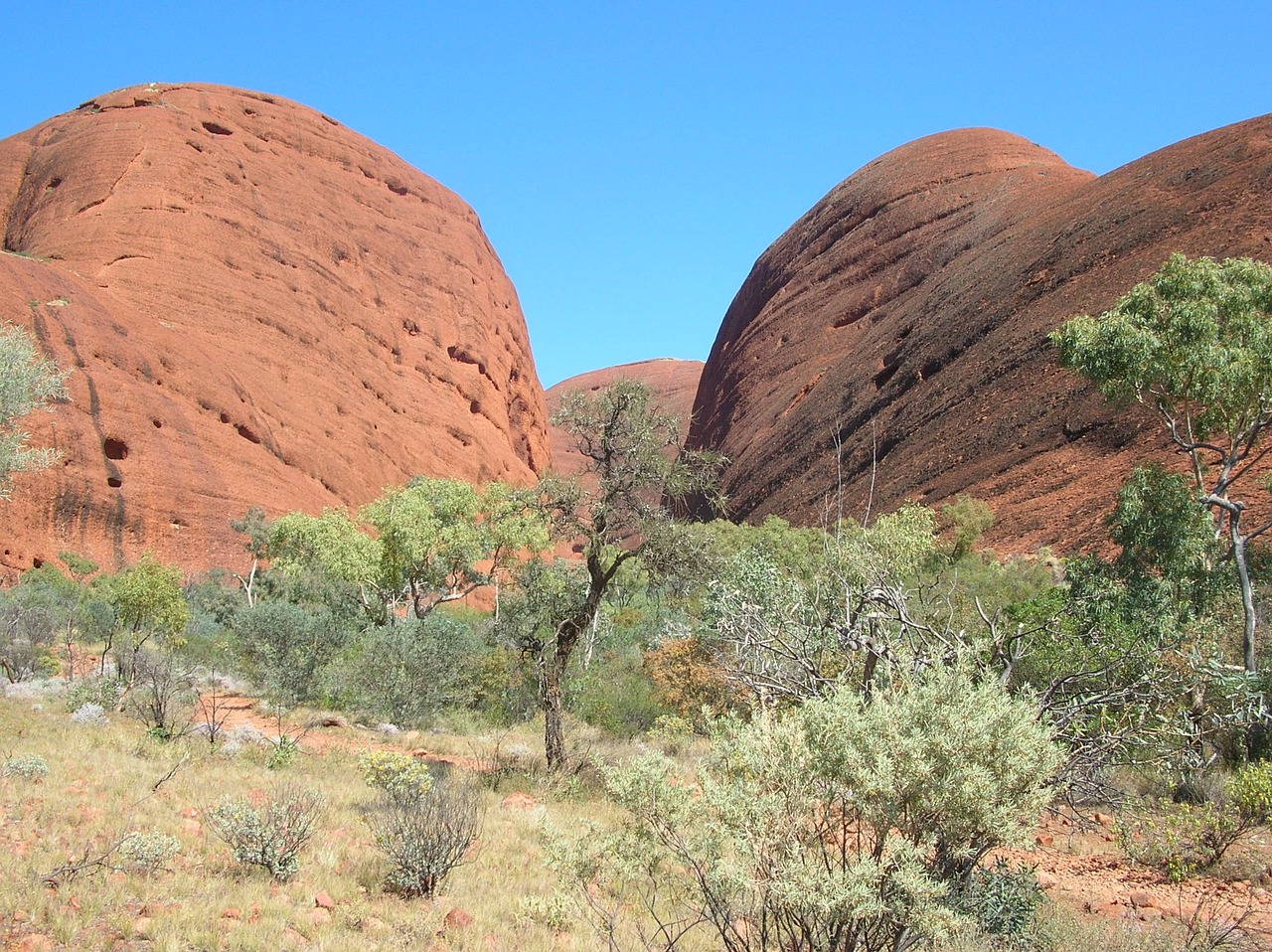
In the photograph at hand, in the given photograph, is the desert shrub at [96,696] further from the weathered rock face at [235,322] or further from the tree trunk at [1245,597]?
the weathered rock face at [235,322]

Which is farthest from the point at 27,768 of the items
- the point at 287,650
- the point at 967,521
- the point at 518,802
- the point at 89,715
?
the point at 967,521

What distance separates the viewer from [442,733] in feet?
37.9

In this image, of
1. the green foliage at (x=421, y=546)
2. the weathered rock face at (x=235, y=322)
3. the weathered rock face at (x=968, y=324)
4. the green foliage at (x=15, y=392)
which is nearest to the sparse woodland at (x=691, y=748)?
the green foliage at (x=15, y=392)

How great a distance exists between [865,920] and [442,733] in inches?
348

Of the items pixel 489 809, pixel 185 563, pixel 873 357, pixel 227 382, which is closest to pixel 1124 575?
pixel 489 809

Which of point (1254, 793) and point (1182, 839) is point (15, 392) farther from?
point (1254, 793)

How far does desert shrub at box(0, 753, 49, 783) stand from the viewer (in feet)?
20.8

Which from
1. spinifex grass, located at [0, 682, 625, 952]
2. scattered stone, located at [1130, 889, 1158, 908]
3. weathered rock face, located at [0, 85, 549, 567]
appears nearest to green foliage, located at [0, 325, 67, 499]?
spinifex grass, located at [0, 682, 625, 952]

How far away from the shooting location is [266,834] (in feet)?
17.3

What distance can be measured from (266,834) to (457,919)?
1392 millimetres

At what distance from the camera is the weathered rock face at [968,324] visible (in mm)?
28609

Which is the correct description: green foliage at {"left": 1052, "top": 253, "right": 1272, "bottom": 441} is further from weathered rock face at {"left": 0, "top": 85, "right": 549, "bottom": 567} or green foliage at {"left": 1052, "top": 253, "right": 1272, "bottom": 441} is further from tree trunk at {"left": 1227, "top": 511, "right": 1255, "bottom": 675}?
weathered rock face at {"left": 0, "top": 85, "right": 549, "bottom": 567}

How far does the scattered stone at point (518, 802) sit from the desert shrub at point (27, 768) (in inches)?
136

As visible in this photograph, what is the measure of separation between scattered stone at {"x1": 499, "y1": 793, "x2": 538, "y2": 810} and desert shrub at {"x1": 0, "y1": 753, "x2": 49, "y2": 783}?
3.46 meters
